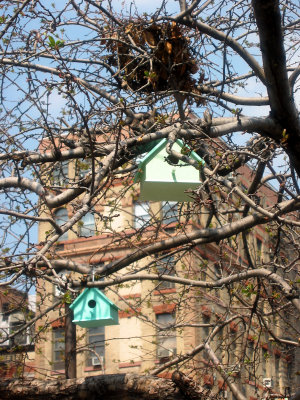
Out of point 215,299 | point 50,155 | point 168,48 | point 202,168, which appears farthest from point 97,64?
point 215,299

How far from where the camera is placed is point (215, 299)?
8.16m

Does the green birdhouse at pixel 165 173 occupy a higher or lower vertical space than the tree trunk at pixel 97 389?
higher

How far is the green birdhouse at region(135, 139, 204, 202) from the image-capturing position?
5516mm

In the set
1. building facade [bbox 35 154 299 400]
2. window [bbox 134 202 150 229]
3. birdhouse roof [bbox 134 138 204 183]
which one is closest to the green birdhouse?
birdhouse roof [bbox 134 138 204 183]

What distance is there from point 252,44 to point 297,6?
876 millimetres

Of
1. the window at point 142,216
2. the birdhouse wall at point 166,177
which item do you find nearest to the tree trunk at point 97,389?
the birdhouse wall at point 166,177

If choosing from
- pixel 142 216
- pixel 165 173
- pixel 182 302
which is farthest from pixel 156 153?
pixel 142 216

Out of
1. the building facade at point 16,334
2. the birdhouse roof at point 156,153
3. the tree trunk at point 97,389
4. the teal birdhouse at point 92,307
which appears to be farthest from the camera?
the building facade at point 16,334

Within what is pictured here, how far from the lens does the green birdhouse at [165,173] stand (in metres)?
5.52

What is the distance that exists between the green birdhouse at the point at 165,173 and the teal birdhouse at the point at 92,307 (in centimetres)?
105

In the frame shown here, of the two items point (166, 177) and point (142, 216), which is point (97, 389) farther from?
point (142, 216)

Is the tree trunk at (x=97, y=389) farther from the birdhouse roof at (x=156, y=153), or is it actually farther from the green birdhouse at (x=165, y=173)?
the birdhouse roof at (x=156, y=153)

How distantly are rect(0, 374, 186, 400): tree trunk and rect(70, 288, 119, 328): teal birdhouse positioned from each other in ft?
2.48

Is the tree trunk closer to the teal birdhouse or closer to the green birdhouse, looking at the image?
the teal birdhouse
